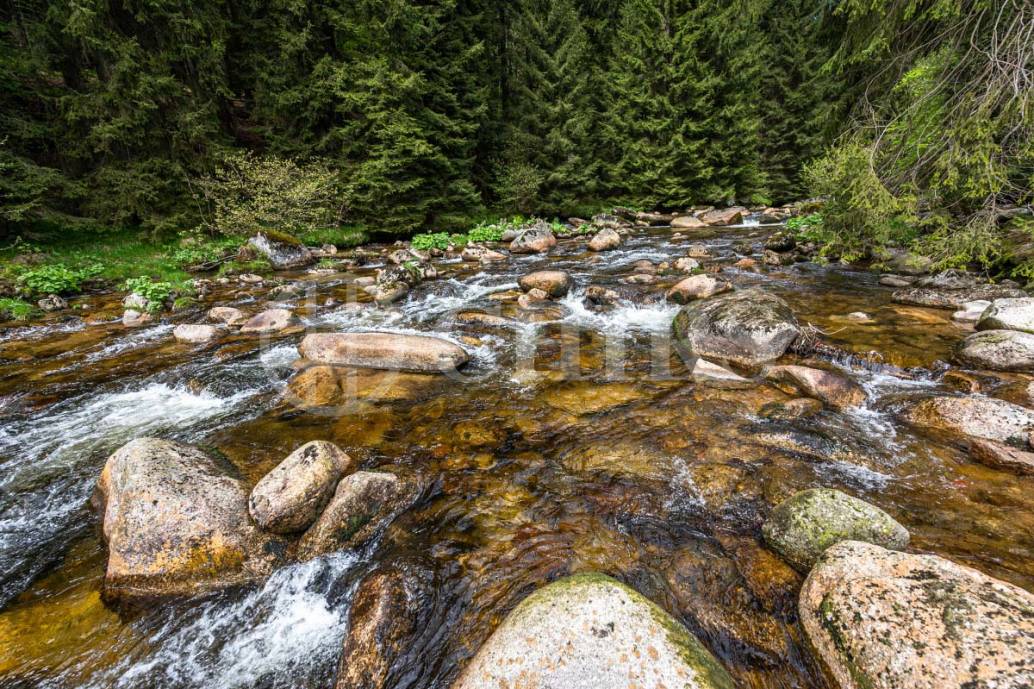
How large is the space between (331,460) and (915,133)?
9.03m

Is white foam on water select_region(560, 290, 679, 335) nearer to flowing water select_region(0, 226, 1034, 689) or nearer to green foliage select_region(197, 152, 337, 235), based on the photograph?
flowing water select_region(0, 226, 1034, 689)

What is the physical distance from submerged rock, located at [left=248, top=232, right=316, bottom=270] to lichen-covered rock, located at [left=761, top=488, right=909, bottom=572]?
13.5 m

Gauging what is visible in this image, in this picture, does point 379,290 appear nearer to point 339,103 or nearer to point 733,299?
point 733,299

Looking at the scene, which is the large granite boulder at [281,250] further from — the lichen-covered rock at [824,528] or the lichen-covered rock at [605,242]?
the lichen-covered rock at [824,528]

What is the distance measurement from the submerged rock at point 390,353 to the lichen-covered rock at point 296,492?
2.38 metres

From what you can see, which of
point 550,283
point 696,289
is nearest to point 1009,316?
point 696,289

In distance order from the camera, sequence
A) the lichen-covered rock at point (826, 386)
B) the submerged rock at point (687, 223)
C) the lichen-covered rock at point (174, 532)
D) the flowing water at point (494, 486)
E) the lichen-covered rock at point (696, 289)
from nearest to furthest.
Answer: the flowing water at point (494, 486), the lichen-covered rock at point (174, 532), the lichen-covered rock at point (826, 386), the lichen-covered rock at point (696, 289), the submerged rock at point (687, 223)

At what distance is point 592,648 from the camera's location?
68.9 inches

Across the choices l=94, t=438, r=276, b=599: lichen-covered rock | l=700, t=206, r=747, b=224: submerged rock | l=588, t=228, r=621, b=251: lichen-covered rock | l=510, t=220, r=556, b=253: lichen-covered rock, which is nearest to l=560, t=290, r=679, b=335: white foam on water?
l=94, t=438, r=276, b=599: lichen-covered rock

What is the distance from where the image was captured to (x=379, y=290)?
29.0 feet

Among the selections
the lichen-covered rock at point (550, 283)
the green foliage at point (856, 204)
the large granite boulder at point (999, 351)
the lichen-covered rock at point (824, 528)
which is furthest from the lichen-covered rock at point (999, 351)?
the lichen-covered rock at point (550, 283)

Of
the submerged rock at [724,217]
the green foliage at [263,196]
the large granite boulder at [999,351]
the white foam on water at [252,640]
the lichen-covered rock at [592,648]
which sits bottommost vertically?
the white foam on water at [252,640]

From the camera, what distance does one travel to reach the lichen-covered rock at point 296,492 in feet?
9.14

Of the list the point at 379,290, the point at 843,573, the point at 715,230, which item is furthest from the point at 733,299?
the point at 715,230
